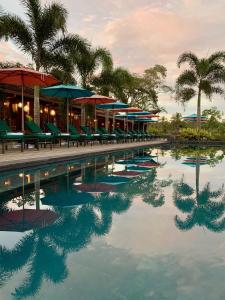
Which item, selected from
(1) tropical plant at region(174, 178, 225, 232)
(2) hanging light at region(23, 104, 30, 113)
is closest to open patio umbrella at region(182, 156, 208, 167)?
(1) tropical plant at region(174, 178, 225, 232)

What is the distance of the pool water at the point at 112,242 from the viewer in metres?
2.24

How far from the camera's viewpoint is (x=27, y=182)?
6922 millimetres

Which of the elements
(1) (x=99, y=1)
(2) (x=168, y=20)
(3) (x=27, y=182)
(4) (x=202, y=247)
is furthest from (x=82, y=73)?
Result: (4) (x=202, y=247)

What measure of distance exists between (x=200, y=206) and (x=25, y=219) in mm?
2350

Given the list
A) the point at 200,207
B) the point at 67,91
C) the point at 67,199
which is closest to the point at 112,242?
the point at 200,207

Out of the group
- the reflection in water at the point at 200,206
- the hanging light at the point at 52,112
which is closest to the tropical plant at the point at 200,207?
the reflection in water at the point at 200,206

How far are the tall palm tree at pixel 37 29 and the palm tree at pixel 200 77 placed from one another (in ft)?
51.5

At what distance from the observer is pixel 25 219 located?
4086 millimetres

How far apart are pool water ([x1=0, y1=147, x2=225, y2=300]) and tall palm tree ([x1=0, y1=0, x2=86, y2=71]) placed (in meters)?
12.3

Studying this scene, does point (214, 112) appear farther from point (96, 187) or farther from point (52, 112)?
point (96, 187)

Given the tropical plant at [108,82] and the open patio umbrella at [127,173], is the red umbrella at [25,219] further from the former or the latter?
the tropical plant at [108,82]

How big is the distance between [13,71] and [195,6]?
1134 centimetres

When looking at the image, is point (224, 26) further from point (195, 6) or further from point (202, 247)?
point (202, 247)

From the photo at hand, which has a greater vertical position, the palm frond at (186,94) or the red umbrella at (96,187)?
the palm frond at (186,94)
